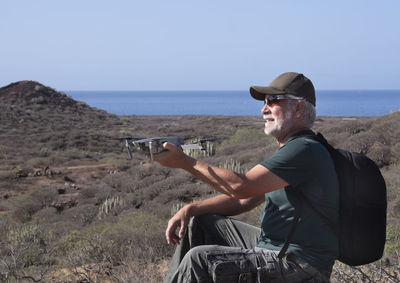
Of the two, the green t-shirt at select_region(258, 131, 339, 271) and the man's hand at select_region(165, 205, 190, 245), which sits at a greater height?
the green t-shirt at select_region(258, 131, 339, 271)

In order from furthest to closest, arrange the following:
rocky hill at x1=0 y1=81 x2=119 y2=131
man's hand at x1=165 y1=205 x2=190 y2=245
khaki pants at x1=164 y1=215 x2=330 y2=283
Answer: rocky hill at x1=0 y1=81 x2=119 y2=131
man's hand at x1=165 y1=205 x2=190 y2=245
khaki pants at x1=164 y1=215 x2=330 y2=283

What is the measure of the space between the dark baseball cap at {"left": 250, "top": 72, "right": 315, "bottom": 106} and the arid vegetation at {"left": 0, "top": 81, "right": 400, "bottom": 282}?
1.23 metres

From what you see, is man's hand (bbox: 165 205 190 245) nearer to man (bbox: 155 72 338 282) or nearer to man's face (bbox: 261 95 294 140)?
man (bbox: 155 72 338 282)

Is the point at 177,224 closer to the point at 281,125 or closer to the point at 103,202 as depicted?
the point at 281,125

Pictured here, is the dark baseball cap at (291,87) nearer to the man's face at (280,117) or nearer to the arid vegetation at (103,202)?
the man's face at (280,117)

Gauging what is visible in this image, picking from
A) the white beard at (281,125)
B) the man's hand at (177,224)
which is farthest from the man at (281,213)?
the man's hand at (177,224)

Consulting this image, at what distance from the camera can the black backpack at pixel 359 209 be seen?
2854mm

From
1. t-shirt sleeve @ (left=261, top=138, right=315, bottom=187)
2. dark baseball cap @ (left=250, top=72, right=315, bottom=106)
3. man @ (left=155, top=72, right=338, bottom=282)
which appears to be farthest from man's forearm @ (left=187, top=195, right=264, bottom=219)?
dark baseball cap @ (left=250, top=72, right=315, bottom=106)

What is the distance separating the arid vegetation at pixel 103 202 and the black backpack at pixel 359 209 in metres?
0.76

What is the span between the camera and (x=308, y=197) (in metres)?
2.86

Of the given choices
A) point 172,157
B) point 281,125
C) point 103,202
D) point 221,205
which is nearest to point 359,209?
point 281,125

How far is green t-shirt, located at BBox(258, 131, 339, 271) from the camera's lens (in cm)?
280

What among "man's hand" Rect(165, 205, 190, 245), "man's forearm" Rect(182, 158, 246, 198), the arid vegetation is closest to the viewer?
"man's forearm" Rect(182, 158, 246, 198)

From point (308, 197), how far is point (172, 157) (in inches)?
31.4
